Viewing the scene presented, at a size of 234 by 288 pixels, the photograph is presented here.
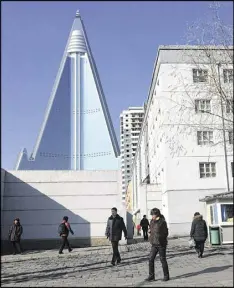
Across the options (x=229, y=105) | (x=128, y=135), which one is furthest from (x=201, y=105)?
(x=128, y=135)

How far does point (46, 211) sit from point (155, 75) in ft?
68.2

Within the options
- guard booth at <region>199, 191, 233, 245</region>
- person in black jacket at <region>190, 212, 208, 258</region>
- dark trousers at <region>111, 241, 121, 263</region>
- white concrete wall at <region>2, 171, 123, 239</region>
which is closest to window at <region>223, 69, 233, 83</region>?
guard booth at <region>199, 191, 233, 245</region>

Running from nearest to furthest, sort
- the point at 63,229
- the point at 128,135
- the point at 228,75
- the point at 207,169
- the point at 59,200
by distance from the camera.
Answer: the point at 228,75 → the point at 63,229 → the point at 59,200 → the point at 207,169 → the point at 128,135

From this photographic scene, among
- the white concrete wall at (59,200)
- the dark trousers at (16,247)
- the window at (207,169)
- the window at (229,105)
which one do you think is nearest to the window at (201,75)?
the window at (229,105)

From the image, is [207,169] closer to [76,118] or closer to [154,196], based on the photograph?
[154,196]

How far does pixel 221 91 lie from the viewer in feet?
39.1

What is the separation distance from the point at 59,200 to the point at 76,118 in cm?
8145

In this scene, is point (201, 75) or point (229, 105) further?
point (201, 75)

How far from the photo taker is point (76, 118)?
9925 cm

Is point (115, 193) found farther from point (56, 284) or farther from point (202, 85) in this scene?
point (56, 284)

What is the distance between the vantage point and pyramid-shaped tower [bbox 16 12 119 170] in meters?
84.0

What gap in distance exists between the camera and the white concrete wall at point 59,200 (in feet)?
60.0

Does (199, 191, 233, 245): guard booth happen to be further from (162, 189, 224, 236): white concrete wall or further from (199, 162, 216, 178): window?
(199, 162, 216, 178): window

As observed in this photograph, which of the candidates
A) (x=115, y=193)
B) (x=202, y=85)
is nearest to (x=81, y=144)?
(x=115, y=193)
